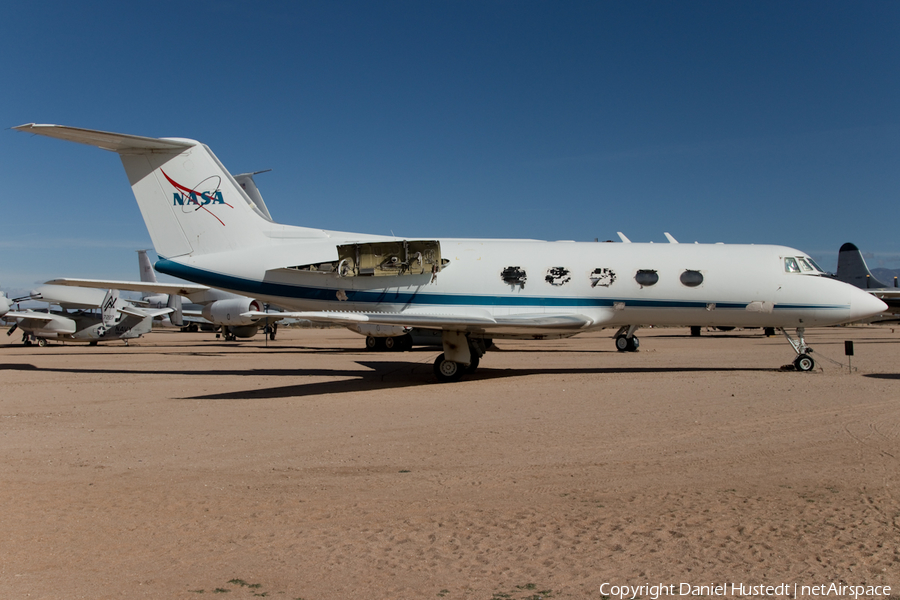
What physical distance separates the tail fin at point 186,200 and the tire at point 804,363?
13514 mm

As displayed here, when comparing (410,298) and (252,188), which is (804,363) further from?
(252,188)

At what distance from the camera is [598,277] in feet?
49.6

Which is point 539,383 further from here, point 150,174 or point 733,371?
point 150,174

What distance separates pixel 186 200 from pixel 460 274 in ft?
22.7

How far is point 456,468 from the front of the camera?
6.63m

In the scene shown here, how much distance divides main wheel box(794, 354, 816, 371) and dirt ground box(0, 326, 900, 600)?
355 cm

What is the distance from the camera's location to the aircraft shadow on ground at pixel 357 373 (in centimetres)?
1312

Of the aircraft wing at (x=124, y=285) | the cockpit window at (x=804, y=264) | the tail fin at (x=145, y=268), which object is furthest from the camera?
the tail fin at (x=145, y=268)

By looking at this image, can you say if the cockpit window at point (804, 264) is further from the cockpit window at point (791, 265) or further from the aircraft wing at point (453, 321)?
the aircraft wing at point (453, 321)

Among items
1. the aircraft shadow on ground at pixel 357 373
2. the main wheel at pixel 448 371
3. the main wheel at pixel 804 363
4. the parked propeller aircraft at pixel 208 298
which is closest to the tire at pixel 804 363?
the main wheel at pixel 804 363

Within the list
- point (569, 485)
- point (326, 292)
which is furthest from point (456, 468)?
point (326, 292)

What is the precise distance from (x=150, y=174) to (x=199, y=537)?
12.8m

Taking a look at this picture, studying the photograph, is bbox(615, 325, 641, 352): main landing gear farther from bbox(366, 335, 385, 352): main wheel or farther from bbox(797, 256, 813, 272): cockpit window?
bbox(366, 335, 385, 352): main wheel

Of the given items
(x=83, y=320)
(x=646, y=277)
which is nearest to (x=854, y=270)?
(x=646, y=277)
